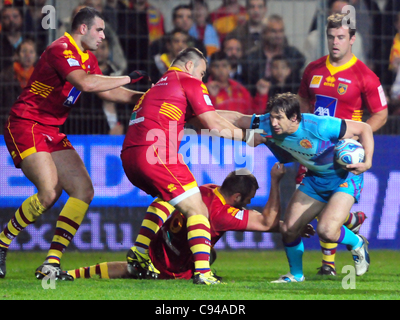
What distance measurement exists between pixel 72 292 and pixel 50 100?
6.53 feet

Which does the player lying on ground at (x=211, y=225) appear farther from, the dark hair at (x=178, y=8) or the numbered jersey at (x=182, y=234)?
the dark hair at (x=178, y=8)

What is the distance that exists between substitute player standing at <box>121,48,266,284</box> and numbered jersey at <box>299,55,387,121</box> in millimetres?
1217

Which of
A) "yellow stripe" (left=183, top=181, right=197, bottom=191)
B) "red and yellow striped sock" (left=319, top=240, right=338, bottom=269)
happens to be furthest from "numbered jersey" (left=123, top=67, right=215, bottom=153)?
"red and yellow striped sock" (left=319, top=240, right=338, bottom=269)

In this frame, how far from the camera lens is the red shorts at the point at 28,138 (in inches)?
225

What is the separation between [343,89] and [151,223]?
231cm

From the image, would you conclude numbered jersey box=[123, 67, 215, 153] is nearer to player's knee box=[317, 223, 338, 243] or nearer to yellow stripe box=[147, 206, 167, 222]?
yellow stripe box=[147, 206, 167, 222]

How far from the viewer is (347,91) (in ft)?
20.8

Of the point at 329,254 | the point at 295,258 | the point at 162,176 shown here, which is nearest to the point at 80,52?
the point at 162,176

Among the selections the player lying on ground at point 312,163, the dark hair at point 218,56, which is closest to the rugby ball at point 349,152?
the player lying on ground at point 312,163

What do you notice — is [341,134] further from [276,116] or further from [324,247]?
[324,247]

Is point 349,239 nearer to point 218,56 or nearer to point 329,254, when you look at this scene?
point 329,254

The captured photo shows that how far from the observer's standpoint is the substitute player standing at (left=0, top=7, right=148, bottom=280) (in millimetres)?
5660

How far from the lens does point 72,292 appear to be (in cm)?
465

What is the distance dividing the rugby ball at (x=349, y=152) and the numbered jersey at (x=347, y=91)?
106cm
